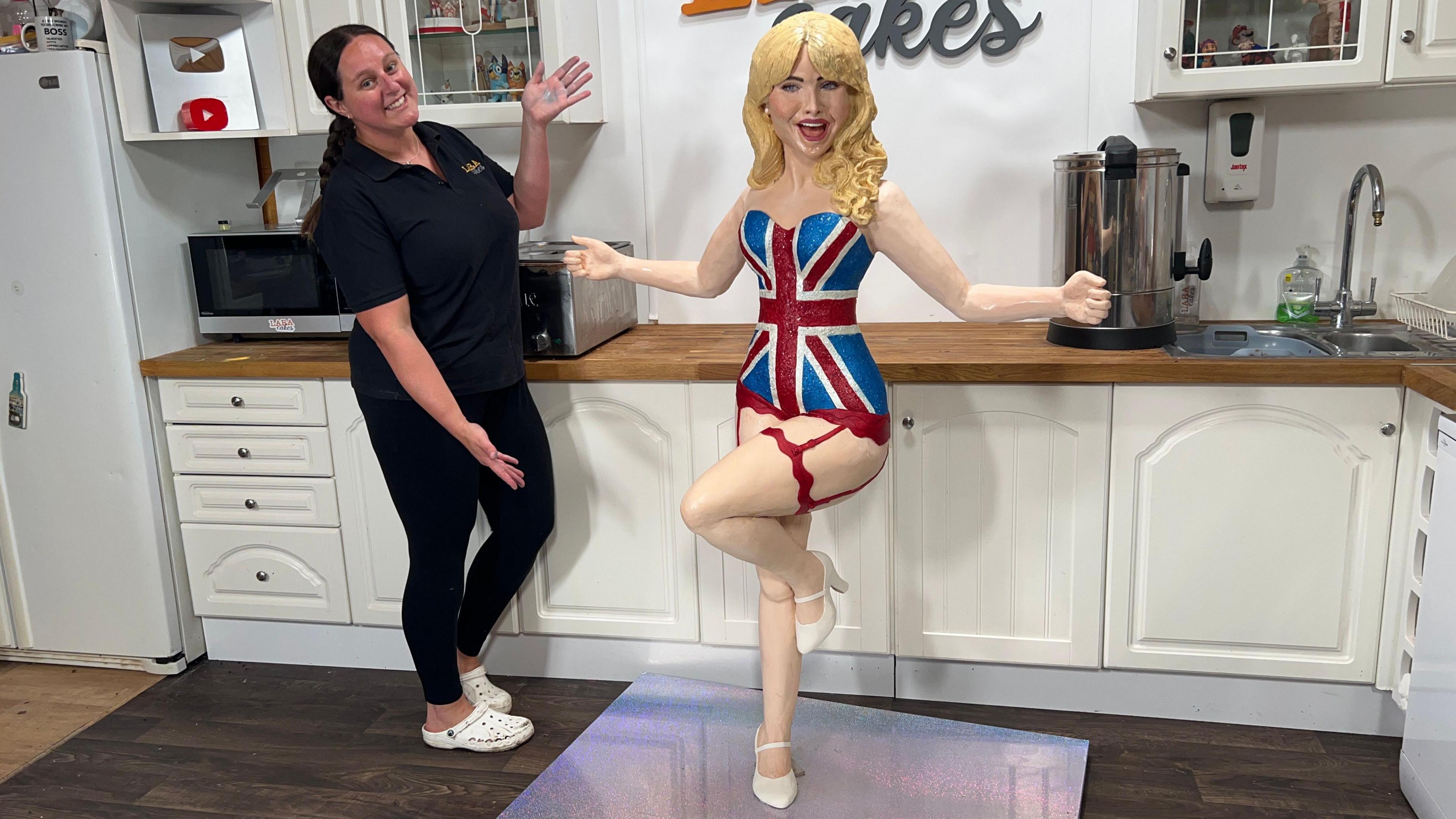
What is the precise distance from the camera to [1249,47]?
2.17 metres

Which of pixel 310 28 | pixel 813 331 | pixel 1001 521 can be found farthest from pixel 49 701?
pixel 1001 521

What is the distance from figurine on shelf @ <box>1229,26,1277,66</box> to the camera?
2.16m

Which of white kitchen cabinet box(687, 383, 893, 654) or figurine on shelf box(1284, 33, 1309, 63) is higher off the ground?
figurine on shelf box(1284, 33, 1309, 63)

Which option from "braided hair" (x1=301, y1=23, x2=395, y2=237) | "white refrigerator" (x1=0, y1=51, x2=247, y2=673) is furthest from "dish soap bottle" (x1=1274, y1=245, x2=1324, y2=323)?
"white refrigerator" (x1=0, y1=51, x2=247, y2=673)

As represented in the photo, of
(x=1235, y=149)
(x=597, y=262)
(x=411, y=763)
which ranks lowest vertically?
(x=411, y=763)

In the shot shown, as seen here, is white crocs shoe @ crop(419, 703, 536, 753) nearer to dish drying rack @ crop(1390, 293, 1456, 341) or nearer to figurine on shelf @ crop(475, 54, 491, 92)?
figurine on shelf @ crop(475, 54, 491, 92)

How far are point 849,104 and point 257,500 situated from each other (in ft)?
5.56

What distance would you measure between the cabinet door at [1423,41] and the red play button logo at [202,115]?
2476 millimetres

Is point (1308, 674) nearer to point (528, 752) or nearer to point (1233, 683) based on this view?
point (1233, 683)

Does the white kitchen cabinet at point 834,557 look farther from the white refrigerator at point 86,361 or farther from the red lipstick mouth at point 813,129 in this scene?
the white refrigerator at point 86,361

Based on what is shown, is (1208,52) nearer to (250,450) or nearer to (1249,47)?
(1249,47)

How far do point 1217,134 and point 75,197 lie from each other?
2503mm

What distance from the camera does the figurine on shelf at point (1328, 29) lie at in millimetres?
2107

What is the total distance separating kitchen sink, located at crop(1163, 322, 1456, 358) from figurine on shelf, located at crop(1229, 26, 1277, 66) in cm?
57
